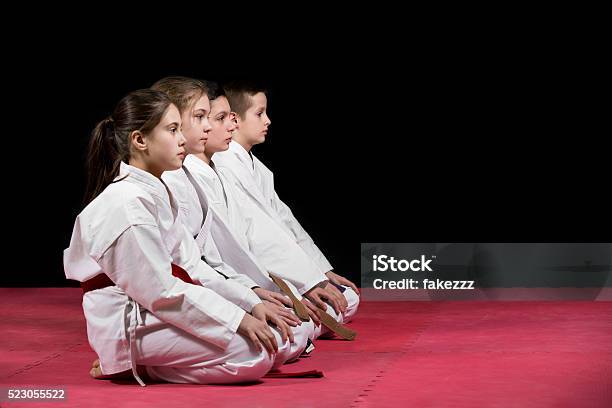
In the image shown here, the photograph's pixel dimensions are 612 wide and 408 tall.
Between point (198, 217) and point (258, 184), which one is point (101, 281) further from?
point (258, 184)

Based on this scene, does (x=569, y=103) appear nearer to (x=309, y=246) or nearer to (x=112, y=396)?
(x=309, y=246)

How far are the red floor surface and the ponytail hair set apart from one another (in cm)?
64

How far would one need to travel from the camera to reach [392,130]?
21.9ft

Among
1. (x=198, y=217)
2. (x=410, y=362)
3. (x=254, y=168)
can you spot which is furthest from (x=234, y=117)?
(x=410, y=362)

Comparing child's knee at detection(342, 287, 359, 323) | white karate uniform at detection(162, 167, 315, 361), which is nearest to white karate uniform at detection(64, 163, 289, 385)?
white karate uniform at detection(162, 167, 315, 361)

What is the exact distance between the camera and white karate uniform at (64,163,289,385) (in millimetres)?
3516

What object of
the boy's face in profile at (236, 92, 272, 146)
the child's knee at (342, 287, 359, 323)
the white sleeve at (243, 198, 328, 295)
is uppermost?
the boy's face in profile at (236, 92, 272, 146)

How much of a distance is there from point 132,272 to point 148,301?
99 millimetres

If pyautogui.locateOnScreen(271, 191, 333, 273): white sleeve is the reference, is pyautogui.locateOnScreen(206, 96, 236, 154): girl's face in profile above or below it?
above

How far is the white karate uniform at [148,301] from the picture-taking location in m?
3.52

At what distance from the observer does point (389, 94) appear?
263 inches

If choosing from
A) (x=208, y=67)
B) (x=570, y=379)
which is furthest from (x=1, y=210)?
(x=570, y=379)

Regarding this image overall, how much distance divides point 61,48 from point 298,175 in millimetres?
1492

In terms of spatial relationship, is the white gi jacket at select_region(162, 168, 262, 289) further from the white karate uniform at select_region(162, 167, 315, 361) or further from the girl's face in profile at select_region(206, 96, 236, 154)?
the girl's face in profile at select_region(206, 96, 236, 154)
